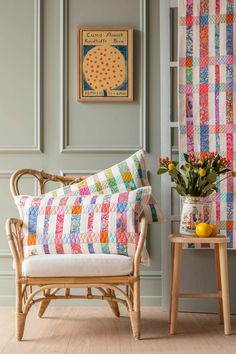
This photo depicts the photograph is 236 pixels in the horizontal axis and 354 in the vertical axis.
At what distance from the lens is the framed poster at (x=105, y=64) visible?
3584 millimetres

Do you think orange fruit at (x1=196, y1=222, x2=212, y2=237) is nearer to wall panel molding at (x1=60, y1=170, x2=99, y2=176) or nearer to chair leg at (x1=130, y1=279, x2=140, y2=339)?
chair leg at (x1=130, y1=279, x2=140, y2=339)

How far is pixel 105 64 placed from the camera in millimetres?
3580

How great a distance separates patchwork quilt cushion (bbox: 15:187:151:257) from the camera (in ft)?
9.41

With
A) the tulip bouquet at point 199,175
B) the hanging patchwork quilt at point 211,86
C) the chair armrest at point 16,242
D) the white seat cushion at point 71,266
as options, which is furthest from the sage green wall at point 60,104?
the white seat cushion at point 71,266

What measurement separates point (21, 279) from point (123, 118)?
4.40 ft

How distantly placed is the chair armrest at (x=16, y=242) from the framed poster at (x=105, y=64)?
3.50 ft

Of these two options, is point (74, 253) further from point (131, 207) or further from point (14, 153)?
point (14, 153)

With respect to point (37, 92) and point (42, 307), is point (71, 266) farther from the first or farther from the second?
point (37, 92)

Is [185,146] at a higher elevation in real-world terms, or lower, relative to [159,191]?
higher

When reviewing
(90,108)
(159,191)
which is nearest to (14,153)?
(90,108)

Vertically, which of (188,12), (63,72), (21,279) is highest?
(188,12)

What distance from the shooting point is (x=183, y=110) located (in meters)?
3.48

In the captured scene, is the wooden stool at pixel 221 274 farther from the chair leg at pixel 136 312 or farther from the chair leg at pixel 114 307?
the chair leg at pixel 114 307

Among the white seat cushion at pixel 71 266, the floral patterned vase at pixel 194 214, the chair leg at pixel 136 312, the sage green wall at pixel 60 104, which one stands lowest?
the chair leg at pixel 136 312
